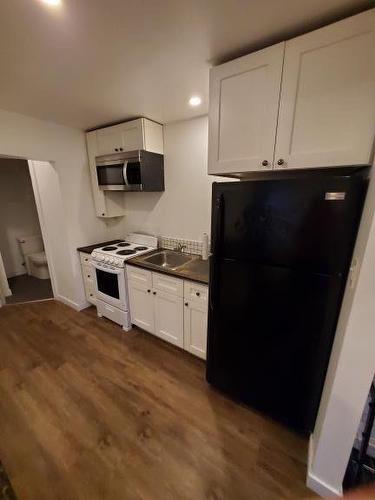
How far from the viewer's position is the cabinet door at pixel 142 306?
232 centimetres

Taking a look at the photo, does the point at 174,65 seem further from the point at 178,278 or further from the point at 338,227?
the point at 178,278

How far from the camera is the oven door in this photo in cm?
245

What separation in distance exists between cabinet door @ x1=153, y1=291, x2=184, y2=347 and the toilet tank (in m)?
3.45

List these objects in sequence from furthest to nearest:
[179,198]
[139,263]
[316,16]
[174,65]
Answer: [179,198], [139,263], [174,65], [316,16]

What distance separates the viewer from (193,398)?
179cm

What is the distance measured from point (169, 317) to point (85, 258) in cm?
148

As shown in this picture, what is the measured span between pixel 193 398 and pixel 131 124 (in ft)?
8.98

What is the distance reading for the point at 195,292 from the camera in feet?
6.31

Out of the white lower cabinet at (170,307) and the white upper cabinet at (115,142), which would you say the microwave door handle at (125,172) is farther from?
the white lower cabinet at (170,307)

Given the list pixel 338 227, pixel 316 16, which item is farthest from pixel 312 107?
pixel 338 227

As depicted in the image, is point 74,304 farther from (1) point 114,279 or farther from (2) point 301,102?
(2) point 301,102

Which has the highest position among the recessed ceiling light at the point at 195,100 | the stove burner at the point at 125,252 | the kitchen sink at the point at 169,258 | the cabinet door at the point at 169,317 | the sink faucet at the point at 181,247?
the recessed ceiling light at the point at 195,100

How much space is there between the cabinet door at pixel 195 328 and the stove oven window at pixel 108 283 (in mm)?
962

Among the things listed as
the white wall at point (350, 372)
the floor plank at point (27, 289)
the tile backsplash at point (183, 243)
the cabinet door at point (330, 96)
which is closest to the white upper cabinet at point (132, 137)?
the tile backsplash at point (183, 243)
